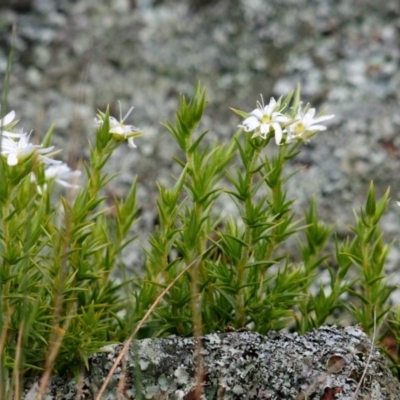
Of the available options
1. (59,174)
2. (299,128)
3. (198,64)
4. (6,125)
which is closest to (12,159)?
(6,125)

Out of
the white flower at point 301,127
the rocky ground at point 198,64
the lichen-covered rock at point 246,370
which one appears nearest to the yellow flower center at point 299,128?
the white flower at point 301,127

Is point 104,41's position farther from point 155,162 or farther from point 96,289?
point 96,289

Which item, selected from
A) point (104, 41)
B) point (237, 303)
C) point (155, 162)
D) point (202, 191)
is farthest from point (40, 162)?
point (104, 41)

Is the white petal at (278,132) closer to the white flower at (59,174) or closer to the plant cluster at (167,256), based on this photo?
the plant cluster at (167,256)

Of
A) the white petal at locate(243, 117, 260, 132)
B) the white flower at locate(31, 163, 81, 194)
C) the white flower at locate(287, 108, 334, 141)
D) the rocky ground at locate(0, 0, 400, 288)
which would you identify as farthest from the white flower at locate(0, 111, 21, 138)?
the rocky ground at locate(0, 0, 400, 288)

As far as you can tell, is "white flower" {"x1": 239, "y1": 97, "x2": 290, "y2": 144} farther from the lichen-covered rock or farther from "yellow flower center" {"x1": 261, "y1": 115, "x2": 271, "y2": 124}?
the lichen-covered rock

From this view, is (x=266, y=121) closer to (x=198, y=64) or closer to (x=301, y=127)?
(x=301, y=127)
